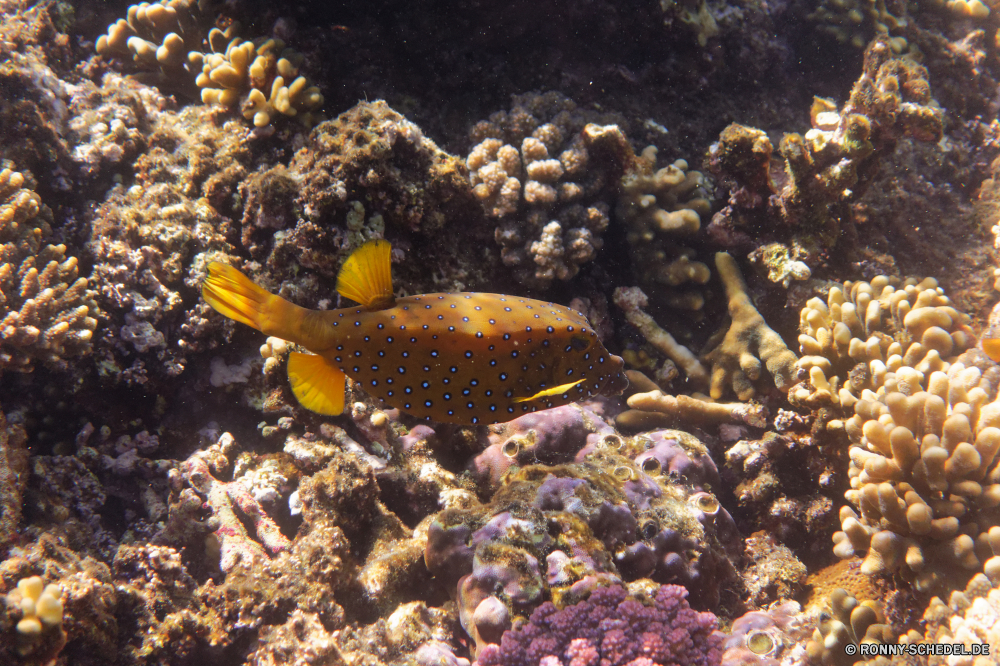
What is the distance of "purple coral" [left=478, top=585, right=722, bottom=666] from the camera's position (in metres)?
2.94

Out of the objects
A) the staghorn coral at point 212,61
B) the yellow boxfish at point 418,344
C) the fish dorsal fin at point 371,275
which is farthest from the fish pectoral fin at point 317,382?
the staghorn coral at point 212,61

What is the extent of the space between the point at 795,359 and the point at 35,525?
279 inches

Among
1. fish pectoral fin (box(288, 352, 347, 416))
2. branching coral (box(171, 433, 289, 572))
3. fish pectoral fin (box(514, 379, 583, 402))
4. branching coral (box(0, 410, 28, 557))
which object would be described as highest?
fish pectoral fin (box(514, 379, 583, 402))

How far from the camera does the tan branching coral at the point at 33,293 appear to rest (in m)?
4.04

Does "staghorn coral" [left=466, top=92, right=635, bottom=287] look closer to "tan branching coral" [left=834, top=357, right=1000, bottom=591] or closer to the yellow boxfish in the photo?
the yellow boxfish

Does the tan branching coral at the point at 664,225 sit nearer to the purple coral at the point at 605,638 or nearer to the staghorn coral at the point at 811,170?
the staghorn coral at the point at 811,170

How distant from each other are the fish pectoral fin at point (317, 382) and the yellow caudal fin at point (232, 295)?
38cm

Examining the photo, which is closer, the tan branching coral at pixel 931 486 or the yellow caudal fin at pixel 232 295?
the yellow caudal fin at pixel 232 295

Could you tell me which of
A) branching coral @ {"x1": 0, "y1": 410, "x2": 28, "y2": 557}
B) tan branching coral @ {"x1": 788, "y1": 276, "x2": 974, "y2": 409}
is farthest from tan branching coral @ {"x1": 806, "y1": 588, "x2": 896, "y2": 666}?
branching coral @ {"x1": 0, "y1": 410, "x2": 28, "y2": 557}

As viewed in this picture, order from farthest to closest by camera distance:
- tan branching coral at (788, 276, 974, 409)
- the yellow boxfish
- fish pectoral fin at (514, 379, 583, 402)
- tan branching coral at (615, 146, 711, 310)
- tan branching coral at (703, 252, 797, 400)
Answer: tan branching coral at (615, 146, 711, 310) < tan branching coral at (703, 252, 797, 400) < tan branching coral at (788, 276, 974, 409) < the yellow boxfish < fish pectoral fin at (514, 379, 583, 402)

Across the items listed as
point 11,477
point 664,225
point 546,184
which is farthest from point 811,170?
point 11,477

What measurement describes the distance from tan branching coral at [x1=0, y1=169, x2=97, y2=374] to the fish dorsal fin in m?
2.99

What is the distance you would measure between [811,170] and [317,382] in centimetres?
564

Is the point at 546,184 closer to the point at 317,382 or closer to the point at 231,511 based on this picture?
the point at 317,382
